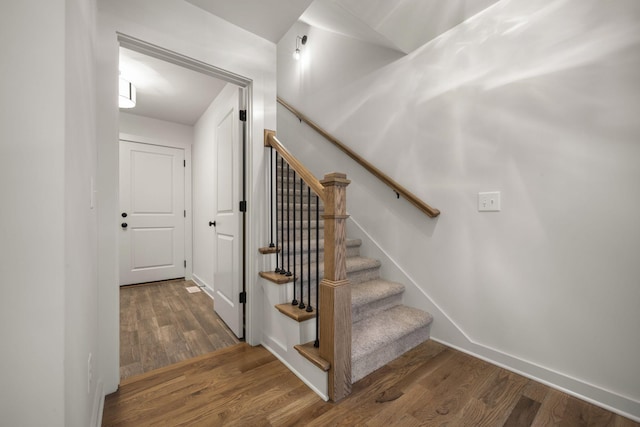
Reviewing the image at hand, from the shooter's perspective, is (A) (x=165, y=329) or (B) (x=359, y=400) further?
(A) (x=165, y=329)

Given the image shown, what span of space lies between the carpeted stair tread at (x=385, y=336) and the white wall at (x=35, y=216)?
1.32 meters

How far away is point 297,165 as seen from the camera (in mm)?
1745

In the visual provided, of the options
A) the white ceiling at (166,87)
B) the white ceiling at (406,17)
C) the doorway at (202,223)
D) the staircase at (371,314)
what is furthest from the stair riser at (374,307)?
the white ceiling at (166,87)

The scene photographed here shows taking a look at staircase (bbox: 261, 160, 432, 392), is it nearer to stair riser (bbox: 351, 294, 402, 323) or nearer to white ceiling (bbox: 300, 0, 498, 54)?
stair riser (bbox: 351, 294, 402, 323)

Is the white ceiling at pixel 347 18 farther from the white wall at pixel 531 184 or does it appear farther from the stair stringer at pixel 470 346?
the stair stringer at pixel 470 346

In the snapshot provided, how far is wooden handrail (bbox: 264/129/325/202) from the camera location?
153cm

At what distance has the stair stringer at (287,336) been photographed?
4.90 ft

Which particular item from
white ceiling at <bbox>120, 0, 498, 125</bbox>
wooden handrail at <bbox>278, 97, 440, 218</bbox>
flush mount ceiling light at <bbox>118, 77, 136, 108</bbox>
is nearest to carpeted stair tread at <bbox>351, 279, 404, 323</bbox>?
wooden handrail at <bbox>278, 97, 440, 218</bbox>

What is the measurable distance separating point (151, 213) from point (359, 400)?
381 centimetres

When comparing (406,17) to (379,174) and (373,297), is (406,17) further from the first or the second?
(373,297)

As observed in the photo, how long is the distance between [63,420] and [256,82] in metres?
2.08

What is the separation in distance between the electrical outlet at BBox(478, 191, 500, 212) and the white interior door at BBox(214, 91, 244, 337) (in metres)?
1.79

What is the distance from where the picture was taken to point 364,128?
2643mm

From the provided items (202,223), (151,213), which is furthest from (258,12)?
(151,213)
